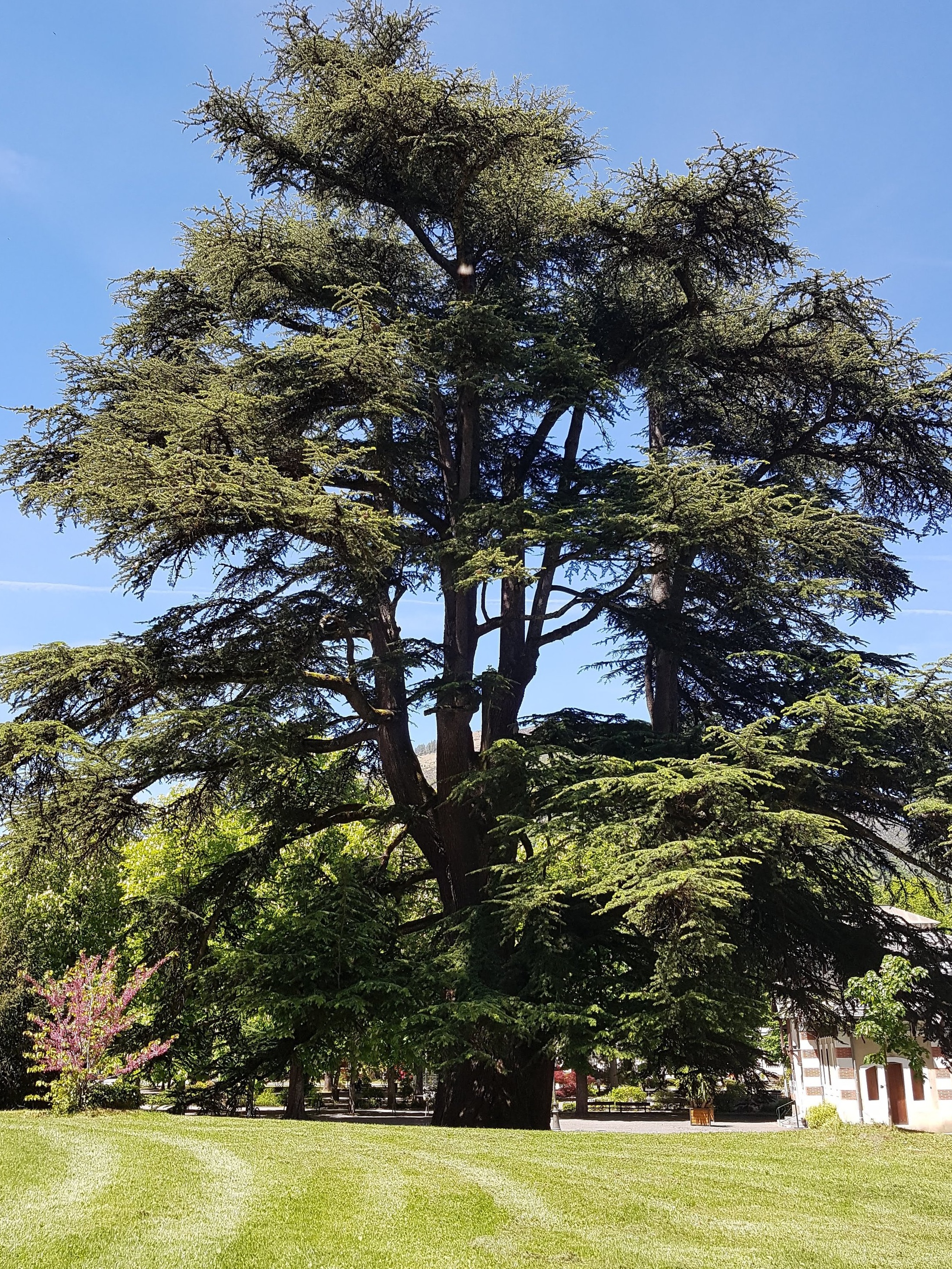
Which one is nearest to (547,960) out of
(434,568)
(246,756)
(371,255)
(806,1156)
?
(806,1156)

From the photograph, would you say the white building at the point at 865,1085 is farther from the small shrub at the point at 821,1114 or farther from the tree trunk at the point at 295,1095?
the tree trunk at the point at 295,1095

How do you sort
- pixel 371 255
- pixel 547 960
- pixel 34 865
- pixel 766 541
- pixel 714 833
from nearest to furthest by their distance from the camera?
pixel 714 833
pixel 547 960
pixel 766 541
pixel 34 865
pixel 371 255

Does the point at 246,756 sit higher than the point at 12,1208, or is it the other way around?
the point at 246,756

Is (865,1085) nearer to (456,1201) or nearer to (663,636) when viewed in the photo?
(663,636)

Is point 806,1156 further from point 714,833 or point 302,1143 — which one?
point 302,1143

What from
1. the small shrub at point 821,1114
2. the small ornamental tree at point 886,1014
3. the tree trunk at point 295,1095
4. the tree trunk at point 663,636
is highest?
the tree trunk at point 663,636

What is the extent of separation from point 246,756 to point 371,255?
940 cm

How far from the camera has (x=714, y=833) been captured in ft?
39.5

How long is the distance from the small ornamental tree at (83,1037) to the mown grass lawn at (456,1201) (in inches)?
64.4

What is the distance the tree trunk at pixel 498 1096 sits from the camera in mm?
15133

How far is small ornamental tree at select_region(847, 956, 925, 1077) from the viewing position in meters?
12.0

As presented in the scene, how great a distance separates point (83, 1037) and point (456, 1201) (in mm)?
6997

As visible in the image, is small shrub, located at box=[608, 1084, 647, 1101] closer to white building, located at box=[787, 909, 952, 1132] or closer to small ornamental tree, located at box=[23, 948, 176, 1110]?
white building, located at box=[787, 909, 952, 1132]

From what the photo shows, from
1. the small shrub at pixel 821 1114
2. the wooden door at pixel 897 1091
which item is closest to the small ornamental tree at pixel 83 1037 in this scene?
the small shrub at pixel 821 1114
